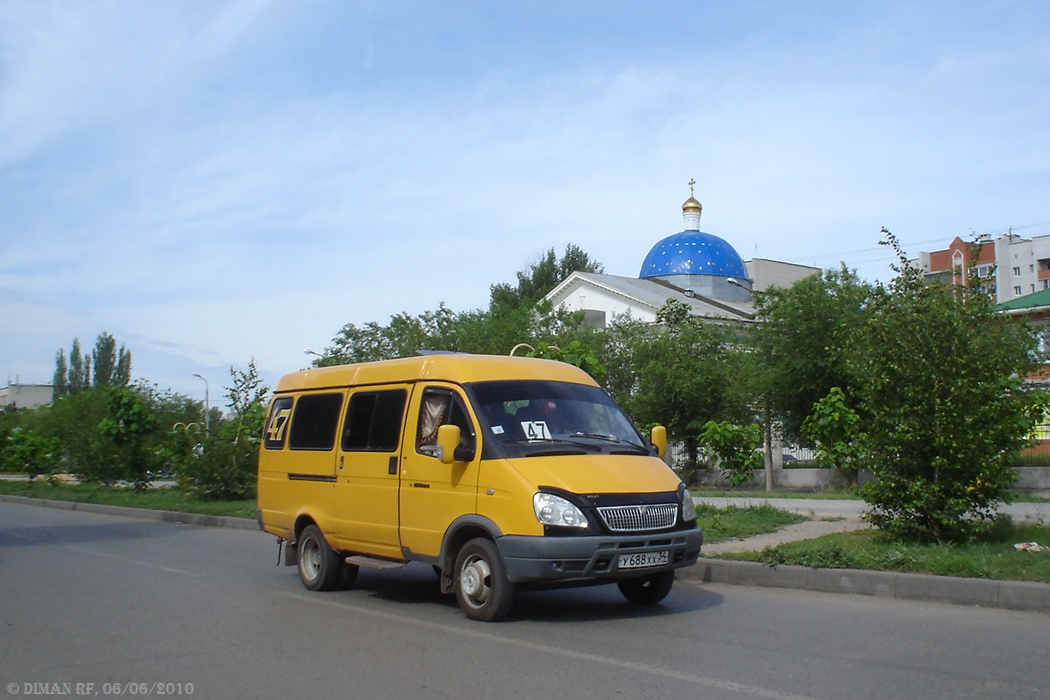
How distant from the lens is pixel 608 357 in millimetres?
36250

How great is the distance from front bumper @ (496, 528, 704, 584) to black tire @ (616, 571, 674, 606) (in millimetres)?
919

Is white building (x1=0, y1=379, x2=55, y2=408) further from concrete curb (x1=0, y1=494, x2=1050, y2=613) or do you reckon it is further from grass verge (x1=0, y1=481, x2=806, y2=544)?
concrete curb (x1=0, y1=494, x2=1050, y2=613)

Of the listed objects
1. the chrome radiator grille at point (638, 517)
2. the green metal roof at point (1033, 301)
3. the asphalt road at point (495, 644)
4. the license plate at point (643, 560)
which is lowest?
the asphalt road at point (495, 644)

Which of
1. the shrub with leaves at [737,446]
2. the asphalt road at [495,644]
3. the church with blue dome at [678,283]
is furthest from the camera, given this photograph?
the church with blue dome at [678,283]

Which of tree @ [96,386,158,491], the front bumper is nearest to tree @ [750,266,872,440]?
tree @ [96,386,158,491]

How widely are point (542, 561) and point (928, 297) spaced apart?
233 inches

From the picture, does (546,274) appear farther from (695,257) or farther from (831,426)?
(831,426)

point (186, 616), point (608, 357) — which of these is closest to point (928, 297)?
point (186, 616)

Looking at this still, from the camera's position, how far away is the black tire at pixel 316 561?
33.2 ft

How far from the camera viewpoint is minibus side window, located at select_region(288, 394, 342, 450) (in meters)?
10.4

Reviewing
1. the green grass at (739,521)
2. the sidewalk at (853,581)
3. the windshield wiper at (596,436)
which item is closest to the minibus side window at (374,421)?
the windshield wiper at (596,436)

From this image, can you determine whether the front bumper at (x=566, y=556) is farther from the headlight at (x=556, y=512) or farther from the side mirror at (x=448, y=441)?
the side mirror at (x=448, y=441)

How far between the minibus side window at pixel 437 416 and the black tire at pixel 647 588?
6.66 ft

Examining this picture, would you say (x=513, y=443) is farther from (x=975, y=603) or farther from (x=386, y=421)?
(x=975, y=603)
